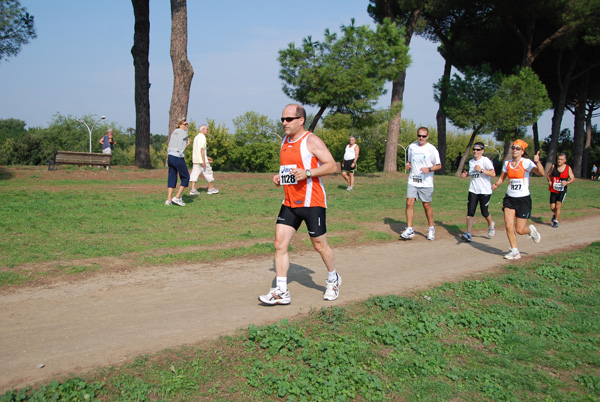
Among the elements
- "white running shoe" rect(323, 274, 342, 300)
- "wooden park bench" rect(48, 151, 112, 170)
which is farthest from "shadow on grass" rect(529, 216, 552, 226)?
"wooden park bench" rect(48, 151, 112, 170)

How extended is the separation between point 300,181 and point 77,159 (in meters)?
16.5

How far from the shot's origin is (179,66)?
59.4 ft

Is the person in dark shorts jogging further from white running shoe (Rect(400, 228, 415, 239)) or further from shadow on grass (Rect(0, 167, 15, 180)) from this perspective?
shadow on grass (Rect(0, 167, 15, 180))

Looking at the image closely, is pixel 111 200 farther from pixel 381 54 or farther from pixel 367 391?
pixel 381 54

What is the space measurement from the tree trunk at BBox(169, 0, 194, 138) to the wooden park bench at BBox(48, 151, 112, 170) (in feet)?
12.7

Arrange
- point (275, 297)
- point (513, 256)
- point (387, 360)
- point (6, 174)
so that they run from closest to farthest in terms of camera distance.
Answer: point (387, 360)
point (275, 297)
point (513, 256)
point (6, 174)

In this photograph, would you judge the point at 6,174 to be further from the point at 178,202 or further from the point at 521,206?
the point at 521,206

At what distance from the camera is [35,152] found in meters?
56.4

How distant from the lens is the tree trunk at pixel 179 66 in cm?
1802

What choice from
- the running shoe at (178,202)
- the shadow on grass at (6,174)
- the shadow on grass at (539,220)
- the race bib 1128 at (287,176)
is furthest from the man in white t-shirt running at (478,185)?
the shadow on grass at (6,174)

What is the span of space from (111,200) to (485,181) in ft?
29.3

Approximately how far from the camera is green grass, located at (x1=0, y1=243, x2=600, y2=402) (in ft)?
11.5

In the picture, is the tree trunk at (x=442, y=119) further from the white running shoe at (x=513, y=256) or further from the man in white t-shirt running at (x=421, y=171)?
the white running shoe at (x=513, y=256)

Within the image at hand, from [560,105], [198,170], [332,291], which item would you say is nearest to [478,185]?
[332,291]
